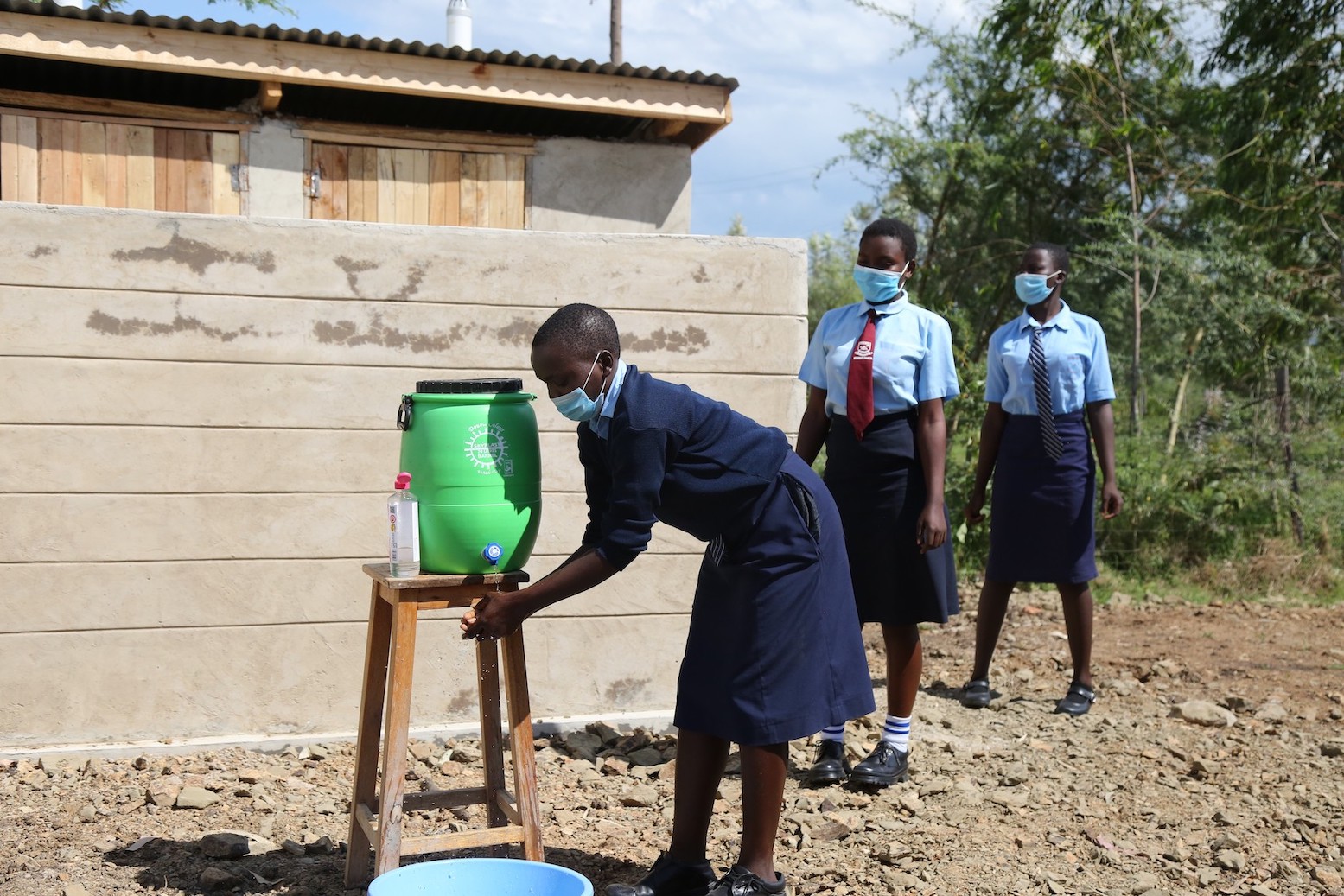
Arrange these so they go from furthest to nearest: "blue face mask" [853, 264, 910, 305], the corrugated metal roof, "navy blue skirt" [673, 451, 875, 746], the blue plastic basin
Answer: the corrugated metal roof
"blue face mask" [853, 264, 910, 305]
"navy blue skirt" [673, 451, 875, 746]
the blue plastic basin

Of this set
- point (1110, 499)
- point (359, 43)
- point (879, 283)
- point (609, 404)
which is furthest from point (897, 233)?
point (359, 43)

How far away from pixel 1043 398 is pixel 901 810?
1.95 meters

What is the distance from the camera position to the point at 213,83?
305 inches

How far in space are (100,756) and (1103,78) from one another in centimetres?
997

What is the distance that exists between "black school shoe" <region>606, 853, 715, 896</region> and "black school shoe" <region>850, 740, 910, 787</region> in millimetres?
1167

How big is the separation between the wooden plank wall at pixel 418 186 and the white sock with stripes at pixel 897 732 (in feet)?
15.3

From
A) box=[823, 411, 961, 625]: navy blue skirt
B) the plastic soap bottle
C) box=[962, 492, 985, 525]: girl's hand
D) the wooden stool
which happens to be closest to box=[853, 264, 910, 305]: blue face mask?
box=[823, 411, 961, 625]: navy blue skirt

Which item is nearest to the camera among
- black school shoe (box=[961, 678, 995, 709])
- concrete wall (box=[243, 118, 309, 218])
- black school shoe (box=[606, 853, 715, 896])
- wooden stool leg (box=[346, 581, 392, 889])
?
black school shoe (box=[606, 853, 715, 896])

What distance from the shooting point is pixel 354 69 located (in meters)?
7.43

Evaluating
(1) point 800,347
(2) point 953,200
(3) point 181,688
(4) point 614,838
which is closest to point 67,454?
(3) point 181,688

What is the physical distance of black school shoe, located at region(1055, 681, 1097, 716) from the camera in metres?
5.45

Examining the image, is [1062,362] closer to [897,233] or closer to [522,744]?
[897,233]

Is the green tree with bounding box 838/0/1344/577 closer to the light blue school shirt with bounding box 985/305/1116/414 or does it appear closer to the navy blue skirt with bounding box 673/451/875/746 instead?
the light blue school shirt with bounding box 985/305/1116/414

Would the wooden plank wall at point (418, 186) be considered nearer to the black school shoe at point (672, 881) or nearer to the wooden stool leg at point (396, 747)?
the wooden stool leg at point (396, 747)
